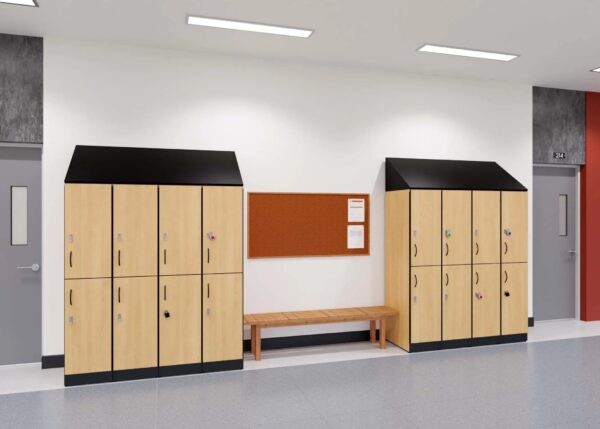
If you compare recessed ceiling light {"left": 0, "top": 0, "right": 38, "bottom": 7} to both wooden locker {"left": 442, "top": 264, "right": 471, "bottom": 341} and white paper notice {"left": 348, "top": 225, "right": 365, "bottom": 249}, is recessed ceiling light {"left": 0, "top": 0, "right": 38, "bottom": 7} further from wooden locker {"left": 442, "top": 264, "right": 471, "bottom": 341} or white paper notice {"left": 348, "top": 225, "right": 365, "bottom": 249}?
wooden locker {"left": 442, "top": 264, "right": 471, "bottom": 341}

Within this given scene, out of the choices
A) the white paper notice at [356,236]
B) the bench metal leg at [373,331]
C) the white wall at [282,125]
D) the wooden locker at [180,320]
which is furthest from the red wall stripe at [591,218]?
the wooden locker at [180,320]

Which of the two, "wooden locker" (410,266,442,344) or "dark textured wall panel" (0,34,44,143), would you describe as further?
"wooden locker" (410,266,442,344)

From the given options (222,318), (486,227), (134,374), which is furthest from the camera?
(486,227)

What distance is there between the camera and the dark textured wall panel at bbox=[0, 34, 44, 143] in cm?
469

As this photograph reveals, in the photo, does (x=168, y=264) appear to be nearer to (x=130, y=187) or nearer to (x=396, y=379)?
(x=130, y=187)

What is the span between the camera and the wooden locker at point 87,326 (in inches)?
170

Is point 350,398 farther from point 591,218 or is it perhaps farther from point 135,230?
point 591,218

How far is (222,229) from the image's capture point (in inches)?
186

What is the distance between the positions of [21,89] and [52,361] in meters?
2.75

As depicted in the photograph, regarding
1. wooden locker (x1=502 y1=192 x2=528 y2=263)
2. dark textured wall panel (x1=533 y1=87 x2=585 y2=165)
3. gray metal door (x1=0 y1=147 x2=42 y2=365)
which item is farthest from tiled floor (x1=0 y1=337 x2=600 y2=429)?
dark textured wall panel (x1=533 y1=87 x2=585 y2=165)

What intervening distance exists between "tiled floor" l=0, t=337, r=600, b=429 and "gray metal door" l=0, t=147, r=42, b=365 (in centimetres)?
97

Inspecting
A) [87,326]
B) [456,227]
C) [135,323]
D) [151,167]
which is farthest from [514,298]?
[87,326]

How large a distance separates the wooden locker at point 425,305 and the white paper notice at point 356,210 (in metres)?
0.92

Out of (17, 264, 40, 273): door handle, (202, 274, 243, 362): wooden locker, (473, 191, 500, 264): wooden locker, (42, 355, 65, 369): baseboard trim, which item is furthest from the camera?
(473, 191, 500, 264): wooden locker
